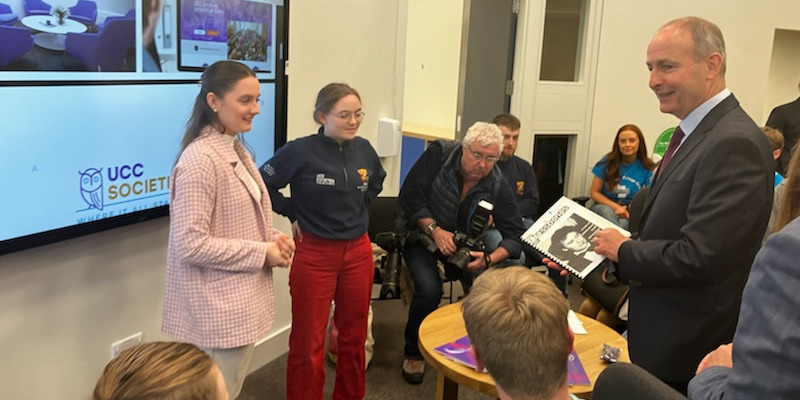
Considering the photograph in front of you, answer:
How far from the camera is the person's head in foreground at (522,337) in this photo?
1.24 m

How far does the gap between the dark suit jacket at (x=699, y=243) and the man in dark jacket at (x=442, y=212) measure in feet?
4.48

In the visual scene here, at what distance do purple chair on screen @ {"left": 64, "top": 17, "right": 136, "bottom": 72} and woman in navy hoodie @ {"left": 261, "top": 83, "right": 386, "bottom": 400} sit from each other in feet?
2.37

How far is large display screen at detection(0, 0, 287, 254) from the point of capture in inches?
71.7

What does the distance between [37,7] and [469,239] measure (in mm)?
2042

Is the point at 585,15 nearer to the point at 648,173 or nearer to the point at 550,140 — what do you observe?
the point at 550,140

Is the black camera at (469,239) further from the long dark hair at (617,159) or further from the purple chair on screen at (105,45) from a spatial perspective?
the long dark hair at (617,159)

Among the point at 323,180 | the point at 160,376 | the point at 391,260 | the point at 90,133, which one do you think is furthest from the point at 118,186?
the point at 391,260

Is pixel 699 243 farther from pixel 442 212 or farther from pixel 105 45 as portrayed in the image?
pixel 105 45

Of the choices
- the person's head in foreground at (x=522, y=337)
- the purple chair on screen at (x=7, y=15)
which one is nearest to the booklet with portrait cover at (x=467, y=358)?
the person's head in foreground at (x=522, y=337)

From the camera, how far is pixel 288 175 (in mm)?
2580

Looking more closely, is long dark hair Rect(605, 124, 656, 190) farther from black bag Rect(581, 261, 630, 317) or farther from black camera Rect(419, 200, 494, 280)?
black camera Rect(419, 200, 494, 280)

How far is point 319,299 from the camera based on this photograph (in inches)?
103

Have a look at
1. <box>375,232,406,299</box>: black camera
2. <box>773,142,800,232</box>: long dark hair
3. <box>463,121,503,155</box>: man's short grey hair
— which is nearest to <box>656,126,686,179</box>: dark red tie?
<box>773,142,800,232</box>: long dark hair

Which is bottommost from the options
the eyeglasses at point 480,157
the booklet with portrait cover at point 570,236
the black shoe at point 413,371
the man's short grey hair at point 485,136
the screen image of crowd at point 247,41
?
the black shoe at point 413,371
